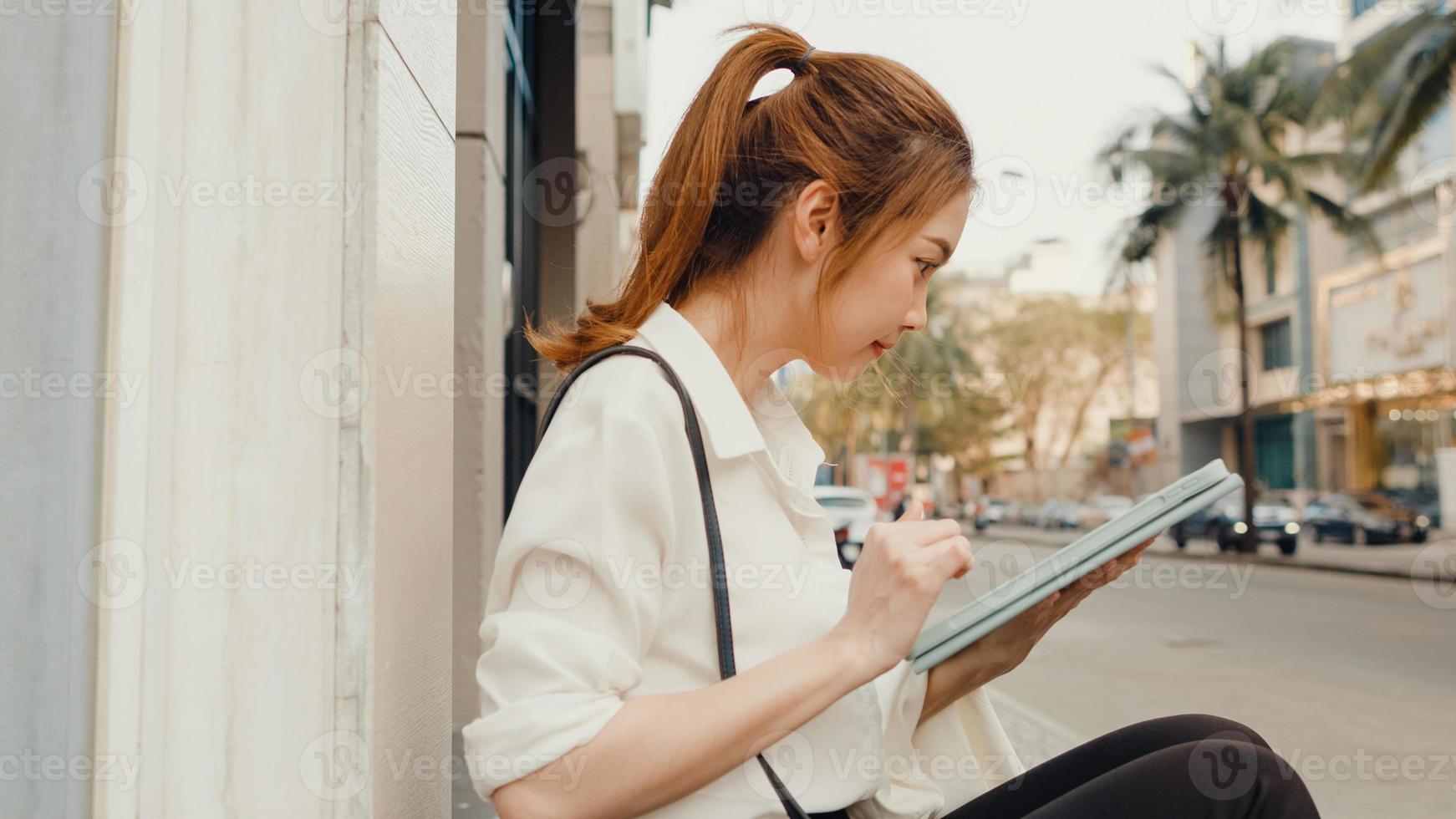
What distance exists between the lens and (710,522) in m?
1.23

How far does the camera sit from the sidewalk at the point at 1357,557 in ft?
60.1

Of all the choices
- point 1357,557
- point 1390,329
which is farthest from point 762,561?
point 1390,329

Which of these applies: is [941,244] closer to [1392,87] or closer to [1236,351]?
[1392,87]

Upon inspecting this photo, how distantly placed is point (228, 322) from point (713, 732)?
68 centimetres

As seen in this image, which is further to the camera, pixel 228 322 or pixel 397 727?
pixel 397 727

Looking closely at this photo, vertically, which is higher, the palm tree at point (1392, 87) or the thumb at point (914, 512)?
the palm tree at point (1392, 87)

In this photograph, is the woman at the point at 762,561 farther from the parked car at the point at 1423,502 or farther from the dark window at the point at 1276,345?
the dark window at the point at 1276,345

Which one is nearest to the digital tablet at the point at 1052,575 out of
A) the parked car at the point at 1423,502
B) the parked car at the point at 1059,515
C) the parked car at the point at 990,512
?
the parked car at the point at 1423,502

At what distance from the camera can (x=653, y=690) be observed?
3.99 ft

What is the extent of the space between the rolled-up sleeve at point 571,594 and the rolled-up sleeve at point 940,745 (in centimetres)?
44

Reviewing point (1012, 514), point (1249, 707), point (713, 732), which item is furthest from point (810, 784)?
point (1012, 514)

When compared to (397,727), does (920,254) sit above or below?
above

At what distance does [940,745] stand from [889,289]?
626 millimetres

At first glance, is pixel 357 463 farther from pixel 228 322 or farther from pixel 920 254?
pixel 920 254
